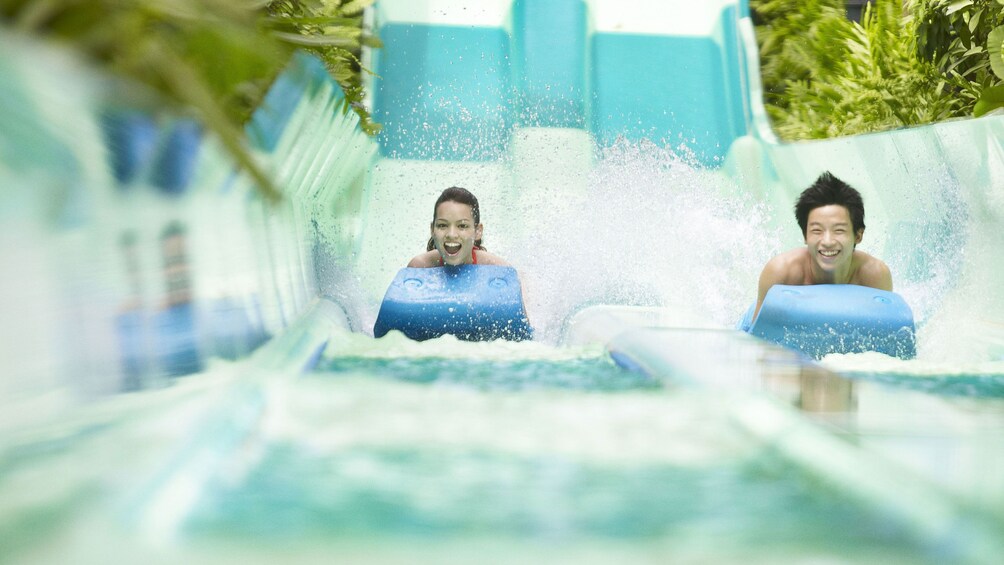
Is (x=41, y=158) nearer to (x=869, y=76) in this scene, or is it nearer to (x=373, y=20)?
(x=373, y=20)

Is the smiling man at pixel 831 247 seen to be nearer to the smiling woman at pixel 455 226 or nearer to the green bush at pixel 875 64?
the smiling woman at pixel 455 226

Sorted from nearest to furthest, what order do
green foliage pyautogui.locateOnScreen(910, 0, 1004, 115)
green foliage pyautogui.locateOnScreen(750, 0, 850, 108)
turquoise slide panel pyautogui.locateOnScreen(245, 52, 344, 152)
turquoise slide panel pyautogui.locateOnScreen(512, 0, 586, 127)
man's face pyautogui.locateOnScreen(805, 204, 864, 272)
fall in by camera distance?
turquoise slide panel pyautogui.locateOnScreen(245, 52, 344, 152) < man's face pyautogui.locateOnScreen(805, 204, 864, 272) < green foliage pyautogui.locateOnScreen(910, 0, 1004, 115) < turquoise slide panel pyautogui.locateOnScreen(512, 0, 586, 127) < green foliage pyautogui.locateOnScreen(750, 0, 850, 108)

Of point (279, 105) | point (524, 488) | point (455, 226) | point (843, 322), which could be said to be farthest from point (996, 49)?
point (524, 488)

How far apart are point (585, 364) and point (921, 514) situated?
1.28 metres

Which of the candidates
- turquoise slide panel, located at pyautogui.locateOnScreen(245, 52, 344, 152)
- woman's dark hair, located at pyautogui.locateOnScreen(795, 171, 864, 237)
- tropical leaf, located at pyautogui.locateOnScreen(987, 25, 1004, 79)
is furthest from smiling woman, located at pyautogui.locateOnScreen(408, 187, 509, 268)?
tropical leaf, located at pyautogui.locateOnScreen(987, 25, 1004, 79)

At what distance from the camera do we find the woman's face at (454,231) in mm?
3330

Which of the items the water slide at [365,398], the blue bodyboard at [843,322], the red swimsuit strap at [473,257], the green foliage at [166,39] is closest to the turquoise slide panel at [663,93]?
the water slide at [365,398]

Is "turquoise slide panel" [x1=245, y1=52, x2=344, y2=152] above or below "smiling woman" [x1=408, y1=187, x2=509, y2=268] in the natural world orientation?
above

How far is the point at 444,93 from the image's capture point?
511 centimetres

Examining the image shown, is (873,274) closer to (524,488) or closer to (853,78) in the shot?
(524,488)

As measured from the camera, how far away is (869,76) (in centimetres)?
636

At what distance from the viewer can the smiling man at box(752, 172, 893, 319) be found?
→ 323cm

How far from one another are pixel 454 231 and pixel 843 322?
131 centimetres

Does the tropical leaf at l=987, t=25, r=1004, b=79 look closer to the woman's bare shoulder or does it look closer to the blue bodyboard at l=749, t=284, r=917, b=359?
the blue bodyboard at l=749, t=284, r=917, b=359
